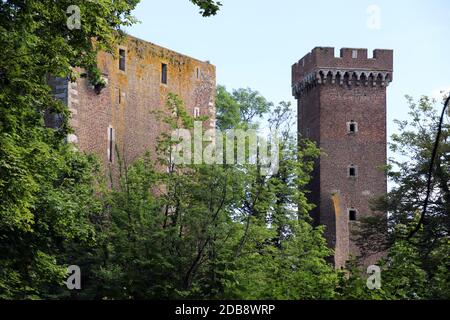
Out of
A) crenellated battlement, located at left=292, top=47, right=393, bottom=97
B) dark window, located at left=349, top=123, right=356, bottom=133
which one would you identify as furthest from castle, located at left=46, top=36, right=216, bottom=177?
→ crenellated battlement, located at left=292, top=47, right=393, bottom=97

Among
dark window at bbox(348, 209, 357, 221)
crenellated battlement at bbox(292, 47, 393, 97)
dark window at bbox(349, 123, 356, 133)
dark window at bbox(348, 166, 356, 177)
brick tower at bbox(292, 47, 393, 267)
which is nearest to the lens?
brick tower at bbox(292, 47, 393, 267)

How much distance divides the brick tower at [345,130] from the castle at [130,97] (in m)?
10.4

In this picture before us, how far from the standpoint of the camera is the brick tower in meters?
59.1

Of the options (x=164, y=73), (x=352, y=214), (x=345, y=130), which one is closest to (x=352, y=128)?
(x=345, y=130)

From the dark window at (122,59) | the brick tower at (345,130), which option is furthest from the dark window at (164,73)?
the brick tower at (345,130)

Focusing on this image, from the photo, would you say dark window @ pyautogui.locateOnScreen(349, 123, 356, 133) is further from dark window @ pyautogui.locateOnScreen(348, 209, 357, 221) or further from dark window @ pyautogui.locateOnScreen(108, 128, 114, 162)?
dark window @ pyautogui.locateOnScreen(108, 128, 114, 162)

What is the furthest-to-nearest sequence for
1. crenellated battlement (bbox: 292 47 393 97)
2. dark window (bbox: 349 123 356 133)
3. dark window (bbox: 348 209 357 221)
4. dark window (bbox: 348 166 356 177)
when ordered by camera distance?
crenellated battlement (bbox: 292 47 393 97)
dark window (bbox: 349 123 356 133)
dark window (bbox: 348 166 356 177)
dark window (bbox: 348 209 357 221)

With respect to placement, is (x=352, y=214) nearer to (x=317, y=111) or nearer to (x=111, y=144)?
(x=317, y=111)

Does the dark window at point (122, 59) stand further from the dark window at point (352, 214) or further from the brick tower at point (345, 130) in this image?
the dark window at point (352, 214)

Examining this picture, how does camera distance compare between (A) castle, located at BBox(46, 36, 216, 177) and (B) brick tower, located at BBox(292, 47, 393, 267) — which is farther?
(B) brick tower, located at BBox(292, 47, 393, 267)

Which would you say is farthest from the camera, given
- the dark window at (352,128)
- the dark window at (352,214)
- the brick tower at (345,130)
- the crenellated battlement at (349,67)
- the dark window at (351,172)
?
the crenellated battlement at (349,67)

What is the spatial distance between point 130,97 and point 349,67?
1941 cm

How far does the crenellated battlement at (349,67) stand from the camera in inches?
2474
